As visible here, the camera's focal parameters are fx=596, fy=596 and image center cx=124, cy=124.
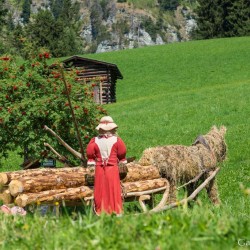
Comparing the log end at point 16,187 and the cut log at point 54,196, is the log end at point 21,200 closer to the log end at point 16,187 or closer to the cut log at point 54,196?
the cut log at point 54,196

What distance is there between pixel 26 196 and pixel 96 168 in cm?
137

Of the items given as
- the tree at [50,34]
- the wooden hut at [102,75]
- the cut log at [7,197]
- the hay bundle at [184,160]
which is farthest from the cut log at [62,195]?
the tree at [50,34]

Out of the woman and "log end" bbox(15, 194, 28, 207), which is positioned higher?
the woman

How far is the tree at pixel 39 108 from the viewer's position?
15.9 m

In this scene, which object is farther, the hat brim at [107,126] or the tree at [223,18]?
the tree at [223,18]

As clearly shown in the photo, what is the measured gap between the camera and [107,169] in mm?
10852

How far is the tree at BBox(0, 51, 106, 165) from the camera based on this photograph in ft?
52.3

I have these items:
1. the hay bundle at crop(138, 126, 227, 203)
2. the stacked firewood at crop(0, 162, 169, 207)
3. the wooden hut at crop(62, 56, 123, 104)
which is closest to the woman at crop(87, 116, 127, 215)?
the stacked firewood at crop(0, 162, 169, 207)

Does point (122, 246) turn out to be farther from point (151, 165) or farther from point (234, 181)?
point (234, 181)

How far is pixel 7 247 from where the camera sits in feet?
20.2

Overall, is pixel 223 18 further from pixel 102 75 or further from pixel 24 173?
pixel 24 173

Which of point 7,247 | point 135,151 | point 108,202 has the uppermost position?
point 7,247

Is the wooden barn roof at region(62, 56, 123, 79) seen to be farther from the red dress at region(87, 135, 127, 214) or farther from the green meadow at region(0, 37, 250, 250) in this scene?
the red dress at region(87, 135, 127, 214)

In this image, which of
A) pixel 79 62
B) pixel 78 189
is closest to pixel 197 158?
pixel 78 189
